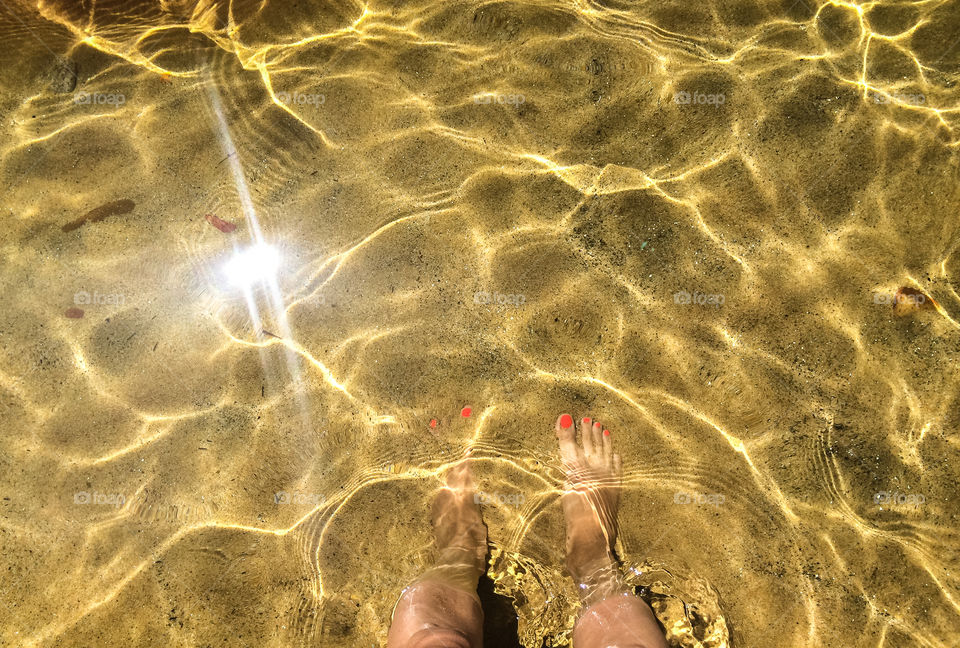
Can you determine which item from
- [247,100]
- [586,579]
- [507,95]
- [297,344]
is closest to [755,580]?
[586,579]

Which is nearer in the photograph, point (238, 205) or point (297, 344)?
point (297, 344)

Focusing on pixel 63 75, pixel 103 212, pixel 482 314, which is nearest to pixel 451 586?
pixel 482 314

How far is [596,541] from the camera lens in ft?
9.30

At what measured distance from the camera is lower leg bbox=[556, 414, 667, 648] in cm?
265

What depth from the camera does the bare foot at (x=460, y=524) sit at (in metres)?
2.86

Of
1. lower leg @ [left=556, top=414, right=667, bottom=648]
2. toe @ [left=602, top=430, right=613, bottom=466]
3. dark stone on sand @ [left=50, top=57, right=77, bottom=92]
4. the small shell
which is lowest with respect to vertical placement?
lower leg @ [left=556, top=414, right=667, bottom=648]

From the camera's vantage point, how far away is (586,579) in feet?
9.25

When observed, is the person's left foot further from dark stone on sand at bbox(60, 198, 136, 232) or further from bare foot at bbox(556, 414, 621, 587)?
dark stone on sand at bbox(60, 198, 136, 232)

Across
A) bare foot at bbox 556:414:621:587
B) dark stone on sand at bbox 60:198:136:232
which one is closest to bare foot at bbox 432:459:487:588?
bare foot at bbox 556:414:621:587

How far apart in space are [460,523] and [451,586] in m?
0.31

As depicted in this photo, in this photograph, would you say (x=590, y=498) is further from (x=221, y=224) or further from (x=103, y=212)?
(x=103, y=212)

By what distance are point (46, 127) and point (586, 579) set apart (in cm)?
428

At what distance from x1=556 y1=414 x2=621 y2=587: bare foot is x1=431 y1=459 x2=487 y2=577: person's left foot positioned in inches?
19.0

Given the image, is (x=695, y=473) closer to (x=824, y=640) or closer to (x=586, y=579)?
(x=586, y=579)
